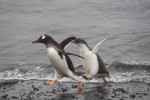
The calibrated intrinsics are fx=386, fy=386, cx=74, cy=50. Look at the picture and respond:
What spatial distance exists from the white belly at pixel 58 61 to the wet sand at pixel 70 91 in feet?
1.53

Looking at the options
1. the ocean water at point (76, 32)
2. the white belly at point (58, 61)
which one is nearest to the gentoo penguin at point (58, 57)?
the white belly at point (58, 61)

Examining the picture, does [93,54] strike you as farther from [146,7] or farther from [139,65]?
[146,7]

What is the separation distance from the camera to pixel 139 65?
11.3 m

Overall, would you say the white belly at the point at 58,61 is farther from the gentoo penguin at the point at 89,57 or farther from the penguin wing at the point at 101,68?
the penguin wing at the point at 101,68

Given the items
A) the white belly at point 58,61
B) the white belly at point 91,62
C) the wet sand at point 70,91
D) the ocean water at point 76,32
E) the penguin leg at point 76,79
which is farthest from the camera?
the ocean water at point 76,32

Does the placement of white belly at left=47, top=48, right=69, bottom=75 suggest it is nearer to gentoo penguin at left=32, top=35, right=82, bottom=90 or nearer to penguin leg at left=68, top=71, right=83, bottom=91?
gentoo penguin at left=32, top=35, right=82, bottom=90

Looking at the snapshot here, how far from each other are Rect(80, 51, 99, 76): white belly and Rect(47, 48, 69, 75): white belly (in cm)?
62

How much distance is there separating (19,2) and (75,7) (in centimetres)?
379

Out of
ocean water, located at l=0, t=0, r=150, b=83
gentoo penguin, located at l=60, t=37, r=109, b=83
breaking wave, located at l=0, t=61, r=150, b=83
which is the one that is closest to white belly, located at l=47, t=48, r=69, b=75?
gentoo penguin, located at l=60, t=37, r=109, b=83

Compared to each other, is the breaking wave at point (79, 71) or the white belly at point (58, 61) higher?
the white belly at point (58, 61)

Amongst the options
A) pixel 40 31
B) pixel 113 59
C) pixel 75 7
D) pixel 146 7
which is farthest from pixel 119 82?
pixel 75 7

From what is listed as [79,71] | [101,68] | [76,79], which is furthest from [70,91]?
[79,71]

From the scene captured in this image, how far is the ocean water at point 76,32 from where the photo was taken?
11.4 metres

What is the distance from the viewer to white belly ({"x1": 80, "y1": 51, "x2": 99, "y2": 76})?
30.3ft
